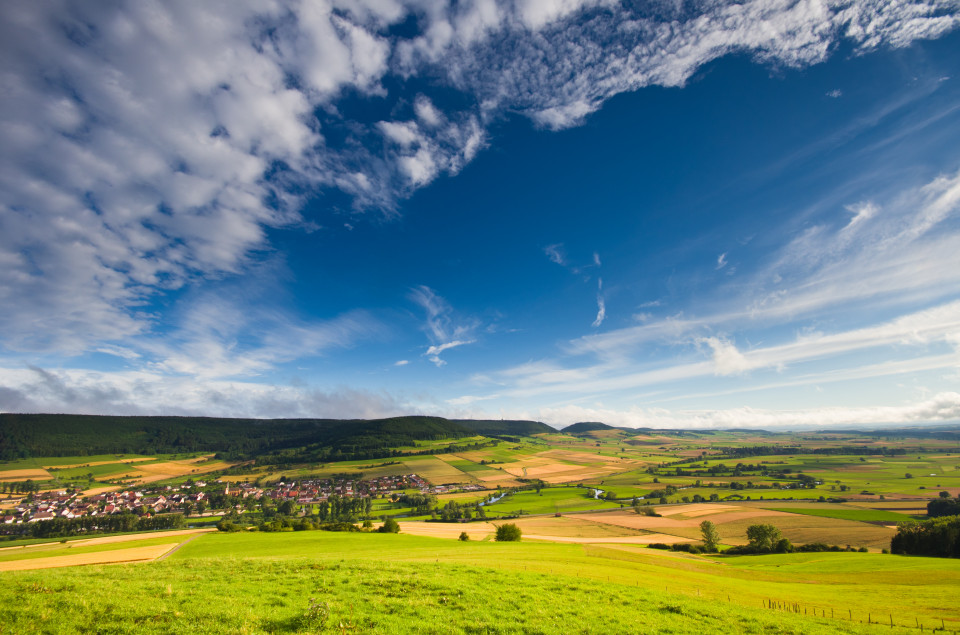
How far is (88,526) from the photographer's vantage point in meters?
91.6

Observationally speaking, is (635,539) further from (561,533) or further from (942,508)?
(942,508)

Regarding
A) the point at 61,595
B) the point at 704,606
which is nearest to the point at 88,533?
the point at 61,595

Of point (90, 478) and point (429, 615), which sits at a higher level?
point (429, 615)

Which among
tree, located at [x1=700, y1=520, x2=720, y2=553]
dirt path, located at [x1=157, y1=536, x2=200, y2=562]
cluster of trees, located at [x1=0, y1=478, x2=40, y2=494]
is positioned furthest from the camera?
cluster of trees, located at [x1=0, y1=478, x2=40, y2=494]

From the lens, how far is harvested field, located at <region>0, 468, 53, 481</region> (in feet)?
564

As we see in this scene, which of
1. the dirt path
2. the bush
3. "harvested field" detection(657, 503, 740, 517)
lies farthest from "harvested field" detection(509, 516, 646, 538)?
the dirt path

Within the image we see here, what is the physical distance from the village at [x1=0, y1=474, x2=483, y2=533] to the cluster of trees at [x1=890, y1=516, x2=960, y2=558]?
120217 mm

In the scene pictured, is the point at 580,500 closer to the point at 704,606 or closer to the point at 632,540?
the point at 632,540

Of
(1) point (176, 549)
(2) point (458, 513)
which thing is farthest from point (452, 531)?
(1) point (176, 549)

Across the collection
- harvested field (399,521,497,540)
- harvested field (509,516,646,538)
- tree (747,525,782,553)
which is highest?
tree (747,525,782,553)

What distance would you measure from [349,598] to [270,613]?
3.50m

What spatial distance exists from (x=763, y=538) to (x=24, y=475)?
29945 centimetres

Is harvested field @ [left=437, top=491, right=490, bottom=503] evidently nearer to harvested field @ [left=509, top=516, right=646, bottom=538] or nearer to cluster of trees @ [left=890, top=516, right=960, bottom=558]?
harvested field @ [left=509, top=516, right=646, bottom=538]

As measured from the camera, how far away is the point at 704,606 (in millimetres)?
18391
